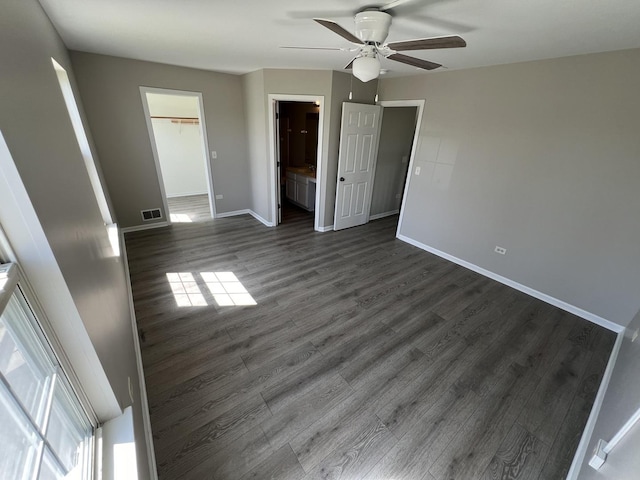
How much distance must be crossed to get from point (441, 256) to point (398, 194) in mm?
1985

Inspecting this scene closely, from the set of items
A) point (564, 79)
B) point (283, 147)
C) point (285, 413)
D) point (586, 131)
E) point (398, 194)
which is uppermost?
point (564, 79)

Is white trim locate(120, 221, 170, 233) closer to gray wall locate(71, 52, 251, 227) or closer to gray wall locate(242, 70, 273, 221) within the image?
gray wall locate(71, 52, 251, 227)

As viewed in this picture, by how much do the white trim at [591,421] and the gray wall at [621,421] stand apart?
0.05 m

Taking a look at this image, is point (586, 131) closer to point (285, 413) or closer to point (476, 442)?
point (476, 442)

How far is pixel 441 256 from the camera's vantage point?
3965 millimetres

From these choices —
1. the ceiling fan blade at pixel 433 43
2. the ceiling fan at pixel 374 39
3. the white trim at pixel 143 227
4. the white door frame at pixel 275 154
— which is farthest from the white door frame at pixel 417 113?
the white trim at pixel 143 227

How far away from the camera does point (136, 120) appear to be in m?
3.83

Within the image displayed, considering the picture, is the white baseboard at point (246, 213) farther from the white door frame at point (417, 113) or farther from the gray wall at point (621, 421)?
the gray wall at point (621, 421)

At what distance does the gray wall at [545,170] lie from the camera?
2396mm

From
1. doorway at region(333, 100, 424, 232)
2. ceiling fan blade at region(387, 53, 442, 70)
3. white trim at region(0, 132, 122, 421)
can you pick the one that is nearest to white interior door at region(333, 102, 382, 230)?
doorway at region(333, 100, 424, 232)

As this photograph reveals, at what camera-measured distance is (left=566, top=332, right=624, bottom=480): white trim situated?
4.90 feet

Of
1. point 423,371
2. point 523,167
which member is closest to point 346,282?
point 423,371

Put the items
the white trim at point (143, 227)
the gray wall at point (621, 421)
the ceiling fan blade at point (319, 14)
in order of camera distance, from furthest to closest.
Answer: the white trim at point (143, 227) < the ceiling fan blade at point (319, 14) < the gray wall at point (621, 421)

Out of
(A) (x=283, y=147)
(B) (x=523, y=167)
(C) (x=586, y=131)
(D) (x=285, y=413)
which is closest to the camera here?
(D) (x=285, y=413)
